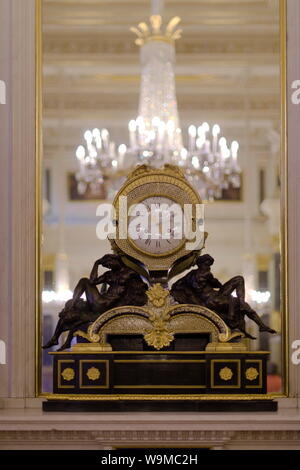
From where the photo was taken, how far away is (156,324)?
4281mm

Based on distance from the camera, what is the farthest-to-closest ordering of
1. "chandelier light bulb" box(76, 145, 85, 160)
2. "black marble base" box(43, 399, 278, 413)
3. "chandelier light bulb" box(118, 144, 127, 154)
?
"chandelier light bulb" box(118, 144, 127, 154)
"chandelier light bulb" box(76, 145, 85, 160)
"black marble base" box(43, 399, 278, 413)

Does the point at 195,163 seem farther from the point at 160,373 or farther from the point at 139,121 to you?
the point at 160,373

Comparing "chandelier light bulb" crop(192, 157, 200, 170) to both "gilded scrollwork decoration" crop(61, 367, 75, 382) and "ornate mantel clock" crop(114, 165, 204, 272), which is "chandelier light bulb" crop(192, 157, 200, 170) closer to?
"ornate mantel clock" crop(114, 165, 204, 272)

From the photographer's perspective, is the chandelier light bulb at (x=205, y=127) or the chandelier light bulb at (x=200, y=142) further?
the chandelier light bulb at (x=200, y=142)

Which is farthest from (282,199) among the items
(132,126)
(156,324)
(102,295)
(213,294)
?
(132,126)

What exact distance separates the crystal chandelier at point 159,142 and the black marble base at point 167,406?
1.65m

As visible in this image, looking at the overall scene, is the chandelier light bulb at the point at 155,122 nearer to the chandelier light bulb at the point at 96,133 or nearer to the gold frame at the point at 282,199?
the chandelier light bulb at the point at 96,133

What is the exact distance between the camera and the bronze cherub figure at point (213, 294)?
429 centimetres

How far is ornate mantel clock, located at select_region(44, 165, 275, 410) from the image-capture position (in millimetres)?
4184

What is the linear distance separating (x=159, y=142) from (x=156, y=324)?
2.21 metres

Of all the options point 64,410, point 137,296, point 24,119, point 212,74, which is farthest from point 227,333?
point 212,74

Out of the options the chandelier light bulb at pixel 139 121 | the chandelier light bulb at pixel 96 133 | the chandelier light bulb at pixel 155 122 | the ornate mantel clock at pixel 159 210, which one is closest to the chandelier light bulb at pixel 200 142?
the chandelier light bulb at pixel 155 122

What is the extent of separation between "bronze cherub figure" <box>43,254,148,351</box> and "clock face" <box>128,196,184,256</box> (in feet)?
0.53

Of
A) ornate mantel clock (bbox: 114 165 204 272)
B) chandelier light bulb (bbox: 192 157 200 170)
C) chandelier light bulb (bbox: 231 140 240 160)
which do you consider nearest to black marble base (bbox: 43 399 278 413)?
ornate mantel clock (bbox: 114 165 204 272)
